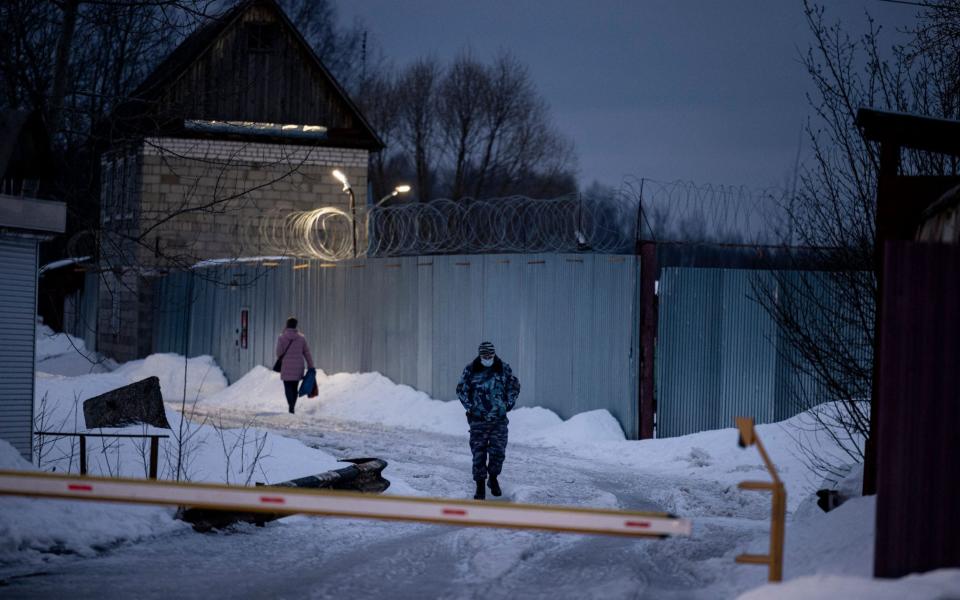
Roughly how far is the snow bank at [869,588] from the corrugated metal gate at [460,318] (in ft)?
31.9

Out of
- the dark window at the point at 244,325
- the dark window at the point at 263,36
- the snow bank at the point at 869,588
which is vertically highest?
the dark window at the point at 263,36

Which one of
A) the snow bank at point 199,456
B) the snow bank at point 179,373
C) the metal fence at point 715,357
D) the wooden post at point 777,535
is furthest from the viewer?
the snow bank at point 179,373

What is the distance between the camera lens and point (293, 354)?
2117 centimetres

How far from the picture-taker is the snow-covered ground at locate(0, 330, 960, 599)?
739 cm

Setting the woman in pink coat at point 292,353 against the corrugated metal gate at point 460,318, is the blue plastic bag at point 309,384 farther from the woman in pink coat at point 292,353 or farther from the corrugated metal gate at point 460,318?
the corrugated metal gate at point 460,318

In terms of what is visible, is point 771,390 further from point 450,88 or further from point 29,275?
point 450,88

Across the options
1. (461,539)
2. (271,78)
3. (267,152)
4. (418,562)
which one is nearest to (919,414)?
(418,562)

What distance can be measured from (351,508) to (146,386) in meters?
8.17

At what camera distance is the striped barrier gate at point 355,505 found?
6.05 m

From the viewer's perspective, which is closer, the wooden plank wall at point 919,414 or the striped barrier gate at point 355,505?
the wooden plank wall at point 919,414

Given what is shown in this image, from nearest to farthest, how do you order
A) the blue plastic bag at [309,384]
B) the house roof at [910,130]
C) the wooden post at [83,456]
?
the house roof at [910,130] → the wooden post at [83,456] → the blue plastic bag at [309,384]

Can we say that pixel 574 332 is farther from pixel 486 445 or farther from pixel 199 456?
pixel 199 456

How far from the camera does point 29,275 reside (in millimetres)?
12312

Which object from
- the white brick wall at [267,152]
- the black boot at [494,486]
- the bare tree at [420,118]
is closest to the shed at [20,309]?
the black boot at [494,486]
